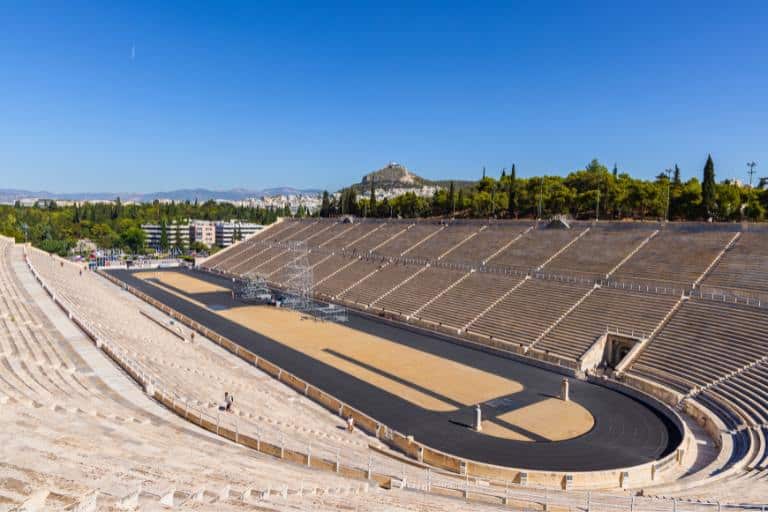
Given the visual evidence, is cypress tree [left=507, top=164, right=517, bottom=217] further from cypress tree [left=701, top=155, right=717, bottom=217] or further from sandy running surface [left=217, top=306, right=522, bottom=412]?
sandy running surface [left=217, top=306, right=522, bottom=412]

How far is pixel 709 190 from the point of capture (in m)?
49.3

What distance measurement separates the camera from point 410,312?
128 feet

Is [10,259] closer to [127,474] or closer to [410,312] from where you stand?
[410,312]

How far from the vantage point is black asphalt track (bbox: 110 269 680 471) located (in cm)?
1725

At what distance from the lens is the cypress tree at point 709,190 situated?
48.0 m

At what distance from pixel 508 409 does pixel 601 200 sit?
47.1 meters

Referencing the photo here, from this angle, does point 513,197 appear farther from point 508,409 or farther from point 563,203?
point 508,409

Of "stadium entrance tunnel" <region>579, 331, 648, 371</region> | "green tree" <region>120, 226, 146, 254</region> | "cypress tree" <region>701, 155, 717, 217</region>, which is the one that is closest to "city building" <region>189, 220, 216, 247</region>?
"green tree" <region>120, 226, 146, 254</region>

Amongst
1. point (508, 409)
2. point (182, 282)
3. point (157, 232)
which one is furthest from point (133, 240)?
point (508, 409)

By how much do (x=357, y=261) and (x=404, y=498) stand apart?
45.7 meters

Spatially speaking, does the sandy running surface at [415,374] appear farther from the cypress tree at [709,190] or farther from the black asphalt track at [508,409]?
the cypress tree at [709,190]

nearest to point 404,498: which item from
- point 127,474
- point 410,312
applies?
point 127,474

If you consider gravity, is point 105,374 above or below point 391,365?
above

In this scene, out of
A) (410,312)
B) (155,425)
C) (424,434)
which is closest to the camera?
(155,425)
